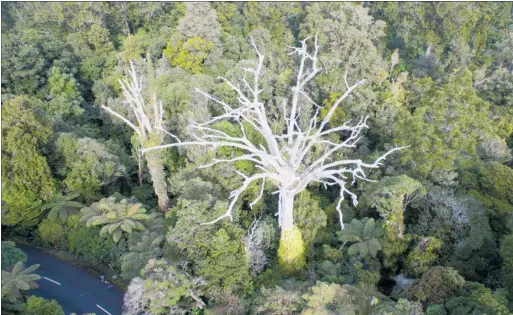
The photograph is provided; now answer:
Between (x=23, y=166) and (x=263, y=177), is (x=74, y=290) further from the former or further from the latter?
(x=263, y=177)

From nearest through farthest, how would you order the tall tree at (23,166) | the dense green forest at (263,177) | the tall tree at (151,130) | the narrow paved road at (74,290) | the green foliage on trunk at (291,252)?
the dense green forest at (263,177), the green foliage on trunk at (291,252), the narrow paved road at (74,290), the tall tree at (151,130), the tall tree at (23,166)

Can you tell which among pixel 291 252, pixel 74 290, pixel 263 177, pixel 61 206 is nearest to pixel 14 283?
pixel 74 290

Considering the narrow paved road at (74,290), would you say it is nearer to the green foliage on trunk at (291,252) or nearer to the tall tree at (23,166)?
the tall tree at (23,166)

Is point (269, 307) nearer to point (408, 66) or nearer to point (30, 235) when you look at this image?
point (30, 235)

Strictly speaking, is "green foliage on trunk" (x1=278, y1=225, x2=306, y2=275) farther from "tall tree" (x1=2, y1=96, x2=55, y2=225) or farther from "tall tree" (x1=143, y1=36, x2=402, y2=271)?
"tall tree" (x1=2, y1=96, x2=55, y2=225)

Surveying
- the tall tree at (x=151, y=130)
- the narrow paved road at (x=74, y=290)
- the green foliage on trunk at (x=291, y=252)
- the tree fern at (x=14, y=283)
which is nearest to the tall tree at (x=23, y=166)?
the narrow paved road at (x=74, y=290)

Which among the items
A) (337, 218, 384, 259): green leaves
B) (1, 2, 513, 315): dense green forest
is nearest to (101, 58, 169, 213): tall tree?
(1, 2, 513, 315): dense green forest

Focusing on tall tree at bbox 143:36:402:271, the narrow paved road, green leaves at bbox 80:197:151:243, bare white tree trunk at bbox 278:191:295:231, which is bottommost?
the narrow paved road

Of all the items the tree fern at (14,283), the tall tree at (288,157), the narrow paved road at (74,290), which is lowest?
the narrow paved road at (74,290)
